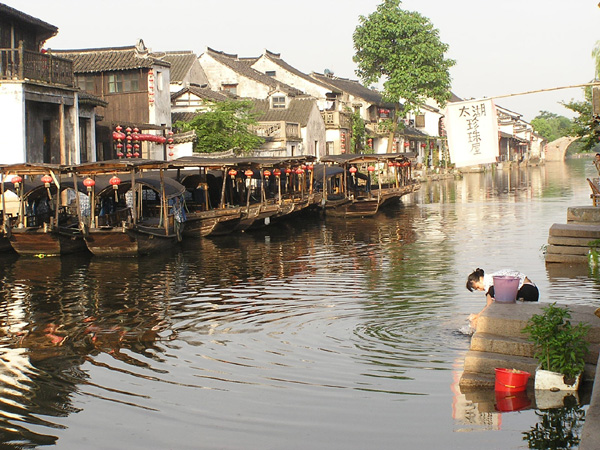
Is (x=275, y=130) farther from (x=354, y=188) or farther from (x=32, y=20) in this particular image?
(x=32, y=20)

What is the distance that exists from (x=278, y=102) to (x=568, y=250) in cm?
4187

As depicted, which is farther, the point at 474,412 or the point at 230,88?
the point at 230,88

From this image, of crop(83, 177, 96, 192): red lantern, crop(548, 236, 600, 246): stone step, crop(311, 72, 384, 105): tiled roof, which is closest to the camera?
crop(548, 236, 600, 246): stone step

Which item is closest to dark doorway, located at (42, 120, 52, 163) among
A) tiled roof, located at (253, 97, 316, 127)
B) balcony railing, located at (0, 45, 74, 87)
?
balcony railing, located at (0, 45, 74, 87)

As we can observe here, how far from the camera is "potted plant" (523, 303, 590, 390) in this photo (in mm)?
9305

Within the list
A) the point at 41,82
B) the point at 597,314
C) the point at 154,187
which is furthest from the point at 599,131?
the point at 41,82

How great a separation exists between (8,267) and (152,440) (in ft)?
51.7

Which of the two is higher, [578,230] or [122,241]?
[578,230]

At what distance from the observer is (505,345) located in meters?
10.1

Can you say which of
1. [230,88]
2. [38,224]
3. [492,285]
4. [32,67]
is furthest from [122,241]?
[230,88]

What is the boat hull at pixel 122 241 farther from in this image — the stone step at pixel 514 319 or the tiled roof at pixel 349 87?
the tiled roof at pixel 349 87

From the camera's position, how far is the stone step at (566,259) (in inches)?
779

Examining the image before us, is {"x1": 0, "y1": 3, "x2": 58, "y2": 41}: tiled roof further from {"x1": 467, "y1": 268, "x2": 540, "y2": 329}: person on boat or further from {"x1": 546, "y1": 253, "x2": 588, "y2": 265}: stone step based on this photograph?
{"x1": 467, "y1": 268, "x2": 540, "y2": 329}: person on boat

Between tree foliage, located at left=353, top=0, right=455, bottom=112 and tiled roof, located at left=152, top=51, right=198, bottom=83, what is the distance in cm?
1661
